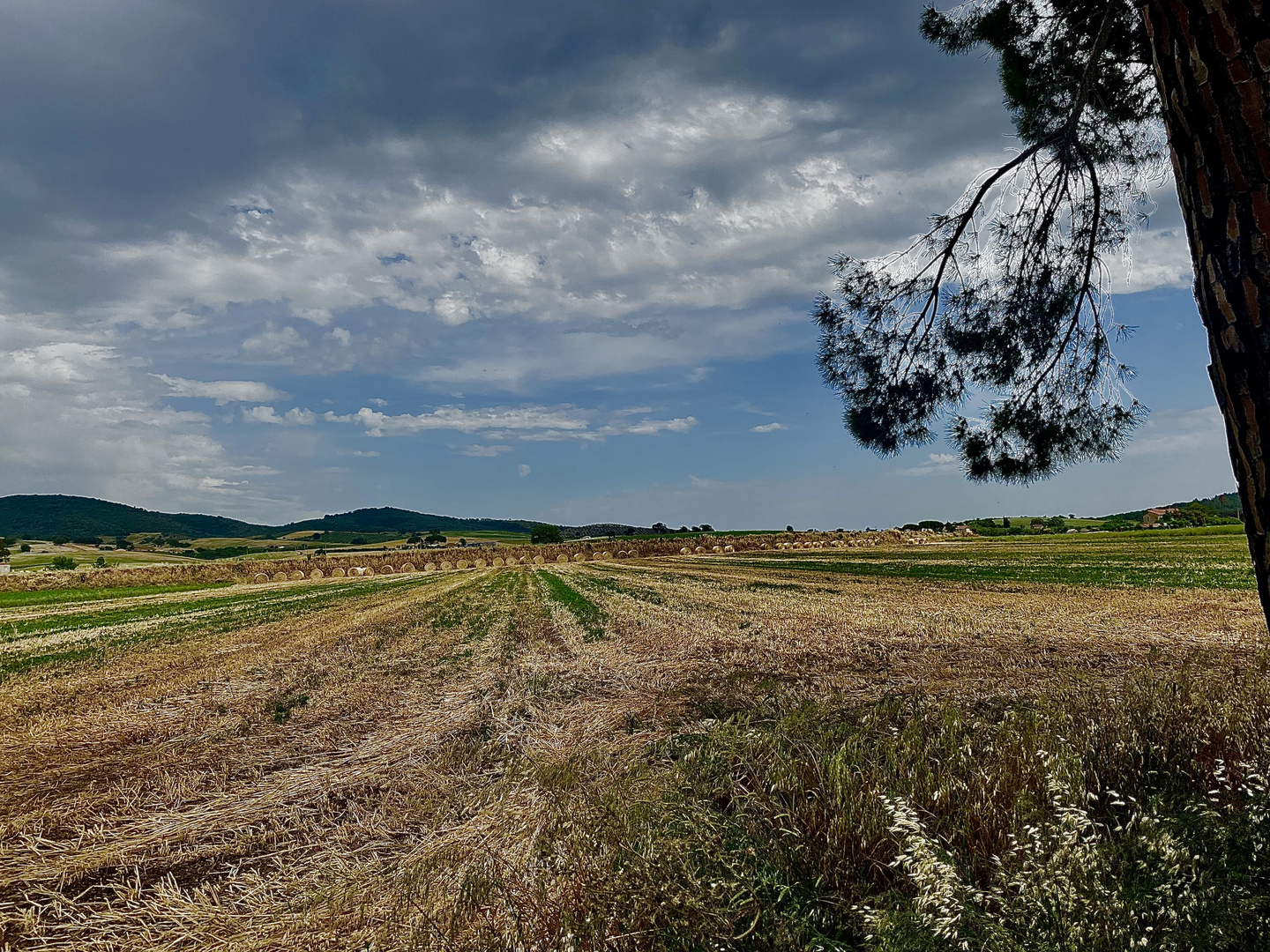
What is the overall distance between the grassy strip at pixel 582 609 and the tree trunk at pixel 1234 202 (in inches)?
362

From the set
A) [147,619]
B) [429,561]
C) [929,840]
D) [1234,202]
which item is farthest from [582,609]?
[429,561]

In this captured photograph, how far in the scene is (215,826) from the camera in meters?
3.90

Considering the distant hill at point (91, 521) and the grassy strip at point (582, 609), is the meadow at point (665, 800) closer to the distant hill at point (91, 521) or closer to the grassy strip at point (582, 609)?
the grassy strip at point (582, 609)

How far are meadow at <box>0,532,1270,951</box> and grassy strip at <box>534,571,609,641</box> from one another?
2.69 meters

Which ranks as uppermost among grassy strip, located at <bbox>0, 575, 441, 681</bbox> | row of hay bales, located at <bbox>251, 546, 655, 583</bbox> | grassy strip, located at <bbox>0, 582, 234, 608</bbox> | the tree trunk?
the tree trunk

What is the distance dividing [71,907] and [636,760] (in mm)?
2988

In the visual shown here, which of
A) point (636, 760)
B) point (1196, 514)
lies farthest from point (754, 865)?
point (1196, 514)

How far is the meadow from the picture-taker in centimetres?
232

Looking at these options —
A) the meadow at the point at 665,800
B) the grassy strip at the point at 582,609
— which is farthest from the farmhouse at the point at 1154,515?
the meadow at the point at 665,800

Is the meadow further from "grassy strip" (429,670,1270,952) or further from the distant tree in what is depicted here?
the distant tree

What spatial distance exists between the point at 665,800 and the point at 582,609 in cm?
1224

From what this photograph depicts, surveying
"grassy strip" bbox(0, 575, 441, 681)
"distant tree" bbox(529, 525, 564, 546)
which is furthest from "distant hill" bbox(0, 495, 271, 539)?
"grassy strip" bbox(0, 575, 441, 681)

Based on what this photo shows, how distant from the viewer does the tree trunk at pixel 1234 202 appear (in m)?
2.19

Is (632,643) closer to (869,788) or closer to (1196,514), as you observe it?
(869,788)
